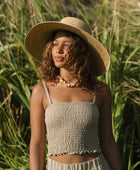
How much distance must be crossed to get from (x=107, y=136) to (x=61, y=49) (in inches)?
21.6

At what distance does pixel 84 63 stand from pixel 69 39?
0.16 m

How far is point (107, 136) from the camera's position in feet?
5.57

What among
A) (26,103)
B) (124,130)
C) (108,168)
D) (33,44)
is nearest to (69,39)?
(33,44)

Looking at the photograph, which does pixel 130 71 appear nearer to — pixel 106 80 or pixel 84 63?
pixel 106 80

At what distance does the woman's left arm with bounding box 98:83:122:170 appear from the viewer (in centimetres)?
168

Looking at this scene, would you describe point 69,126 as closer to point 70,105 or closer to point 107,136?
point 70,105

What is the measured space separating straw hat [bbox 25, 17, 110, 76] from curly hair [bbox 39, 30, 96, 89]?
4 cm

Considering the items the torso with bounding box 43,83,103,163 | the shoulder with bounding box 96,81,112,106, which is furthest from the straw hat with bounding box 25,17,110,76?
the torso with bounding box 43,83,103,163

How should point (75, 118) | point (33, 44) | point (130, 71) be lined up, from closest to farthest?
point (75, 118) → point (33, 44) → point (130, 71)

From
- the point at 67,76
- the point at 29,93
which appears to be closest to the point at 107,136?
the point at 67,76

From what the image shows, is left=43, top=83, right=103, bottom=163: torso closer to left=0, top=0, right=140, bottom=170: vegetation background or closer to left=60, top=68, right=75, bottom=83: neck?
left=60, top=68, right=75, bottom=83: neck

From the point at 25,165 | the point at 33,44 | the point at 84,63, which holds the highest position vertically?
the point at 33,44

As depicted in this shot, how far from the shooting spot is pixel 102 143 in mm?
1712

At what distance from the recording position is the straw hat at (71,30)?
1572mm
